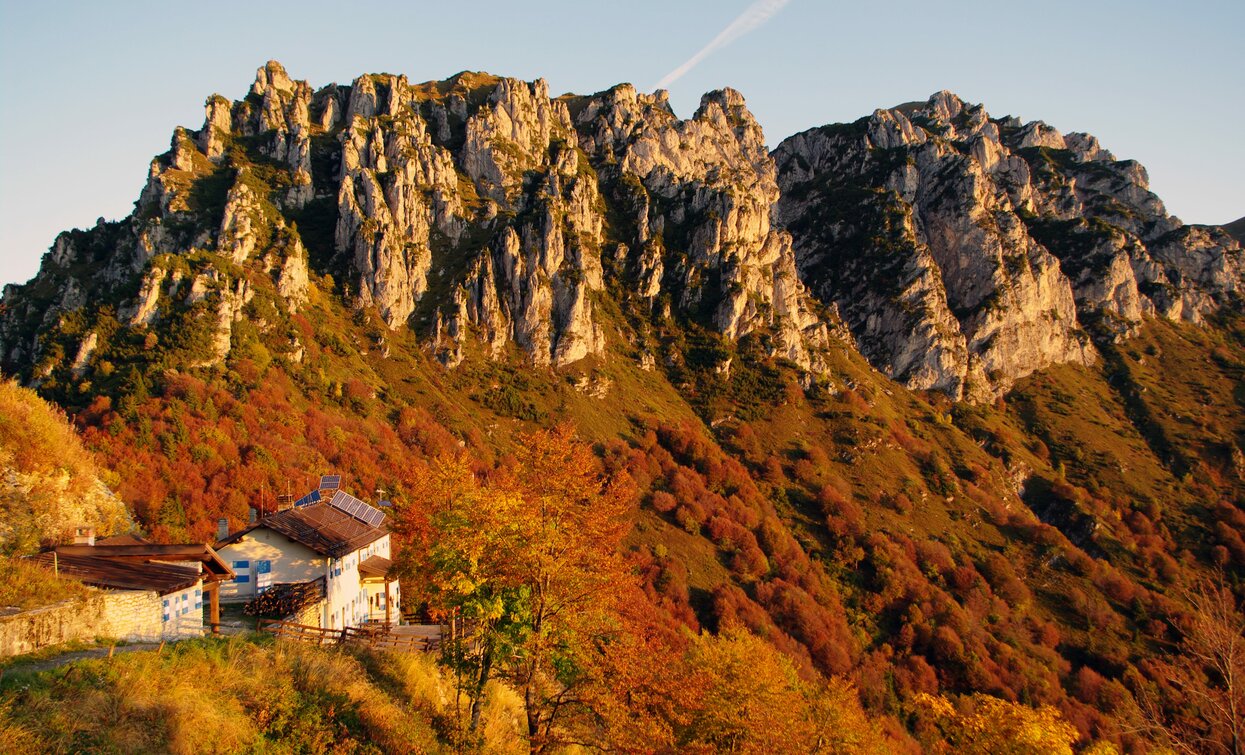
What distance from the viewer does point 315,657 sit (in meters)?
18.7

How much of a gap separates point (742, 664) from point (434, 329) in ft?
333

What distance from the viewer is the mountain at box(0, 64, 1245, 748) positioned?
78.9 metres

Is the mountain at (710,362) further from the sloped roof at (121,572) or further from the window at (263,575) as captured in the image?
the sloped roof at (121,572)

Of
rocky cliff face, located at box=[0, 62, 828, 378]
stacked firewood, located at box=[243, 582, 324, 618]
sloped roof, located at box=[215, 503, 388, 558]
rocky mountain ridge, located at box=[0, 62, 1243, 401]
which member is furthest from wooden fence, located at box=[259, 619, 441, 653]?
rocky cliff face, located at box=[0, 62, 828, 378]

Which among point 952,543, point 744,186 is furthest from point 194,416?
point 744,186

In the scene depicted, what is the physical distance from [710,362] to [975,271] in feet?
265

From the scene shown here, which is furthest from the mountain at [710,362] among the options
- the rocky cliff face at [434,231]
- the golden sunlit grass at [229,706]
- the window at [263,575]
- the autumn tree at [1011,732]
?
the autumn tree at [1011,732]

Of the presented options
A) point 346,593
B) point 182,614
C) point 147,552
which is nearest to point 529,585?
point 182,614

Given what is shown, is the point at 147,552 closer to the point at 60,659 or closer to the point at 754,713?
the point at 60,659

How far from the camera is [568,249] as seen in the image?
143625mm

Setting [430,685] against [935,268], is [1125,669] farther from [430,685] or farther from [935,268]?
[935,268]

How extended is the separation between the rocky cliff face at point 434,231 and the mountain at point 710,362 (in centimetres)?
73

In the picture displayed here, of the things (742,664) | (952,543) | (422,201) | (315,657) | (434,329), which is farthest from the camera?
(422,201)

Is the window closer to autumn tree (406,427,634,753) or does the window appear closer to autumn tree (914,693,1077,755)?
autumn tree (406,427,634,753)
